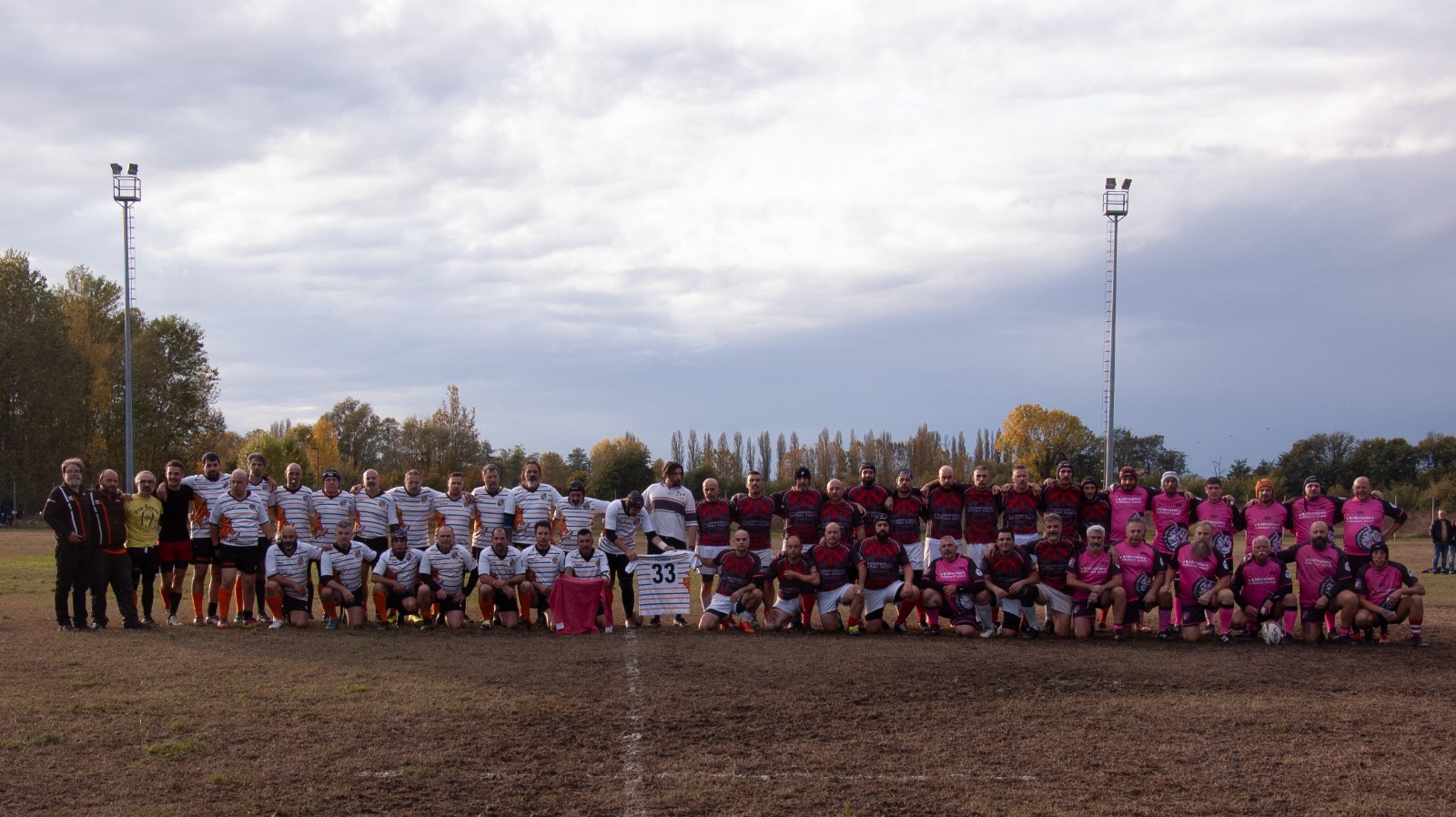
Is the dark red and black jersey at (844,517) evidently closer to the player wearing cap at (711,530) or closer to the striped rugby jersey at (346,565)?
the player wearing cap at (711,530)

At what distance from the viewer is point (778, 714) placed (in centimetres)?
805

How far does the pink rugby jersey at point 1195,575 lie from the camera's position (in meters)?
12.4

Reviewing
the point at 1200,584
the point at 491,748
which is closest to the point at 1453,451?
the point at 1200,584

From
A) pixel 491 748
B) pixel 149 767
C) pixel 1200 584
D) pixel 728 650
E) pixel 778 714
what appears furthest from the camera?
pixel 1200 584

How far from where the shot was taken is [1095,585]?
40.4 ft

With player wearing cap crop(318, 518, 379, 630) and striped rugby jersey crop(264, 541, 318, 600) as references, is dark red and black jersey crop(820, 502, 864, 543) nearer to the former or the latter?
player wearing cap crop(318, 518, 379, 630)

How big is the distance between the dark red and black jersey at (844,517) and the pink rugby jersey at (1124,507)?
9.81ft

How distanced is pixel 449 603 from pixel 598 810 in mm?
7341

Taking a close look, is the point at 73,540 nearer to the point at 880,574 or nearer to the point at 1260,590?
the point at 880,574

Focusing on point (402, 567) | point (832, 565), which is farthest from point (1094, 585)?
point (402, 567)

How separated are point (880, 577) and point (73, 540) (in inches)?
345

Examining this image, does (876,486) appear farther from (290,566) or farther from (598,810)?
(598,810)

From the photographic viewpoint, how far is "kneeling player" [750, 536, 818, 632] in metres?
12.7

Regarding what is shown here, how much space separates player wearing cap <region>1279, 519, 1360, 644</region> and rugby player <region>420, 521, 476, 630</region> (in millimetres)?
9292
